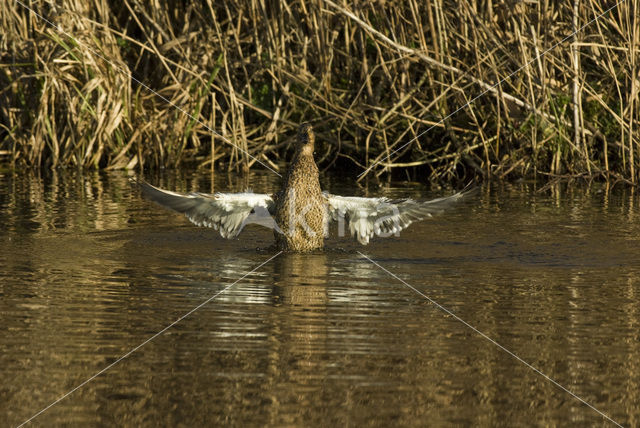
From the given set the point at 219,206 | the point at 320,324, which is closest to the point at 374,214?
the point at 219,206

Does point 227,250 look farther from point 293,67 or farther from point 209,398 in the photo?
point 293,67

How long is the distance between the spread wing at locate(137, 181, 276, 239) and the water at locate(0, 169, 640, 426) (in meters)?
0.16

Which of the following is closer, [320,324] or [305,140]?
[320,324]

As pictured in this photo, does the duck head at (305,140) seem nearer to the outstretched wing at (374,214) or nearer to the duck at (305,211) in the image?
the duck at (305,211)

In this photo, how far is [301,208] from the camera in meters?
7.32

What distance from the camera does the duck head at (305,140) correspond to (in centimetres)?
741

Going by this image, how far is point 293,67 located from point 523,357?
7.51 meters

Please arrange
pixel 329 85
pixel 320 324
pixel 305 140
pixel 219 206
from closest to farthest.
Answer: pixel 320 324 → pixel 219 206 → pixel 305 140 → pixel 329 85

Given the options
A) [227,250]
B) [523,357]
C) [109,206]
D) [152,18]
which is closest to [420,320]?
[523,357]

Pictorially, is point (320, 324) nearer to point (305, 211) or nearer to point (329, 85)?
point (305, 211)

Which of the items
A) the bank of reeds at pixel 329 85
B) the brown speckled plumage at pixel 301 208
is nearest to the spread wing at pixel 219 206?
the brown speckled plumage at pixel 301 208

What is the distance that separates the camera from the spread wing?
6.82m

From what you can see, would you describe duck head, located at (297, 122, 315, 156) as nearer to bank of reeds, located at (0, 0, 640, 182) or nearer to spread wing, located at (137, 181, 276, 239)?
spread wing, located at (137, 181, 276, 239)

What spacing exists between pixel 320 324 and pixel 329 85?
672cm
